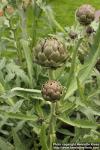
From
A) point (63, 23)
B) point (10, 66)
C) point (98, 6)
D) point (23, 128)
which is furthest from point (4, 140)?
point (98, 6)

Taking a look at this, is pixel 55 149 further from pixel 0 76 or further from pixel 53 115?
pixel 0 76

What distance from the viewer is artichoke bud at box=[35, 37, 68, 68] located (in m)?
0.92

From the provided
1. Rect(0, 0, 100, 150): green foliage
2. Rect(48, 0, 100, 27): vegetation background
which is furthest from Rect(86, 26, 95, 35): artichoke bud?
Rect(48, 0, 100, 27): vegetation background

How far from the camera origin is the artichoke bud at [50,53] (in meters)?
0.92

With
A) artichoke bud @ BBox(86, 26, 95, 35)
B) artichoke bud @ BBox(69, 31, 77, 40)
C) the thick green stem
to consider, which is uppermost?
artichoke bud @ BBox(86, 26, 95, 35)

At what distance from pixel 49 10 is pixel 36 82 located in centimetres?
22

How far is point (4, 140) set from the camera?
1.19 meters

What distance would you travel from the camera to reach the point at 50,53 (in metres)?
0.93

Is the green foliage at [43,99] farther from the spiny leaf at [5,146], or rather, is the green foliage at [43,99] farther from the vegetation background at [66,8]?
the vegetation background at [66,8]

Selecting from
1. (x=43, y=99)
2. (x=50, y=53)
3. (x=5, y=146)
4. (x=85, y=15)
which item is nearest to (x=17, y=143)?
(x=5, y=146)

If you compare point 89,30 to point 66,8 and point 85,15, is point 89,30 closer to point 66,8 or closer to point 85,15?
point 85,15

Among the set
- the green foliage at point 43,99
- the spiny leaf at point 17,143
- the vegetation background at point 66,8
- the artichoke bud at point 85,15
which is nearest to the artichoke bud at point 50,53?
the green foliage at point 43,99

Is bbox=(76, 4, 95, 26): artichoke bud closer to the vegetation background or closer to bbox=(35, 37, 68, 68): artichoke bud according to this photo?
bbox=(35, 37, 68, 68): artichoke bud

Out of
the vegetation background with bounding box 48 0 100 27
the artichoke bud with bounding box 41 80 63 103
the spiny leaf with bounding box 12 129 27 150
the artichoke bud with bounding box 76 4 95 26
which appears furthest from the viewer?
the vegetation background with bounding box 48 0 100 27
